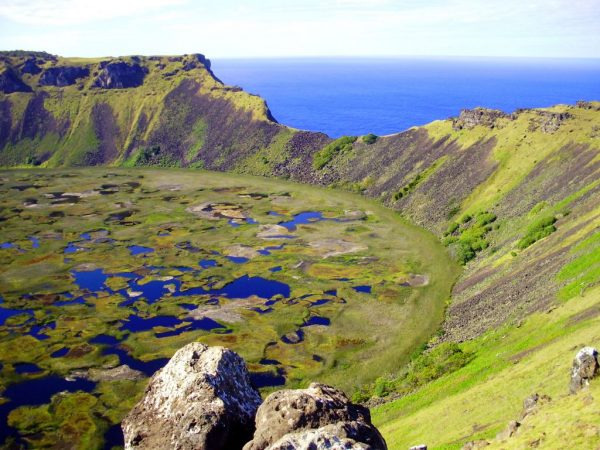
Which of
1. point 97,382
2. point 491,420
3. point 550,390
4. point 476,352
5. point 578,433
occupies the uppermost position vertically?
point 578,433

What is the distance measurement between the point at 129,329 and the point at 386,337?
3910cm

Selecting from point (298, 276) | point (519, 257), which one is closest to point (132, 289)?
point (298, 276)

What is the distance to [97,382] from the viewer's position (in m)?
65.3

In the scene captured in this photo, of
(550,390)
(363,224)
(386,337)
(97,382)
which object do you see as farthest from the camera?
(363,224)

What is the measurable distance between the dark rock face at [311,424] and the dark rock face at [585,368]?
17233 millimetres

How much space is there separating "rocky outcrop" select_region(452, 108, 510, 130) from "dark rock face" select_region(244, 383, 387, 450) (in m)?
151

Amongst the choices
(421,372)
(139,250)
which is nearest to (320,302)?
(421,372)

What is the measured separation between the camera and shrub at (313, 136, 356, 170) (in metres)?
190

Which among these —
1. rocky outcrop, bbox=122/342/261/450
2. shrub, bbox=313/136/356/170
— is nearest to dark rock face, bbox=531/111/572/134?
shrub, bbox=313/136/356/170

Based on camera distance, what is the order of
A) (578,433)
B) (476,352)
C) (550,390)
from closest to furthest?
(578,433), (550,390), (476,352)

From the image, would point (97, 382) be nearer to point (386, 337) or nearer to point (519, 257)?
point (386, 337)

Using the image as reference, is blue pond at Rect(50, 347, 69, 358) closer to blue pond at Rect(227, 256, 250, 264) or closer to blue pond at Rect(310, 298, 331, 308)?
blue pond at Rect(310, 298, 331, 308)

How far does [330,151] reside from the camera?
194 meters

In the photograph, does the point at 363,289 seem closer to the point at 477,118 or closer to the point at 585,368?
the point at 585,368
